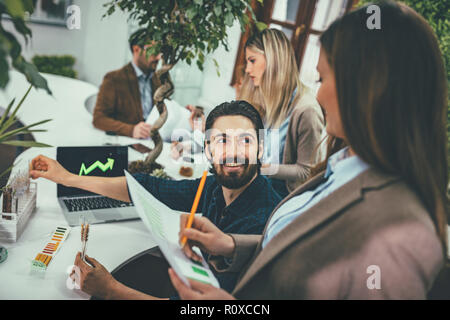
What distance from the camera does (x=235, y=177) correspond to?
1.22 meters

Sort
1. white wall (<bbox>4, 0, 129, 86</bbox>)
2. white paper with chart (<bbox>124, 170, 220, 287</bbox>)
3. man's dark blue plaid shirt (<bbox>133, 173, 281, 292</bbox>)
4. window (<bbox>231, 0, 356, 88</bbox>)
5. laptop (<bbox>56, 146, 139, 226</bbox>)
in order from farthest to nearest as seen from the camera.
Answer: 1. white wall (<bbox>4, 0, 129, 86</bbox>)
2. window (<bbox>231, 0, 356, 88</bbox>)
3. laptop (<bbox>56, 146, 139, 226</bbox>)
4. man's dark blue plaid shirt (<bbox>133, 173, 281, 292</bbox>)
5. white paper with chart (<bbox>124, 170, 220, 287</bbox>)

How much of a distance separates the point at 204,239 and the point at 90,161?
85cm

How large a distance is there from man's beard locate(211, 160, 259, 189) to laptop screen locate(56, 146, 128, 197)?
564mm

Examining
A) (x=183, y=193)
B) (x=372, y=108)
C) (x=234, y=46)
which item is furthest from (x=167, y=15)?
Answer: (x=234, y=46)

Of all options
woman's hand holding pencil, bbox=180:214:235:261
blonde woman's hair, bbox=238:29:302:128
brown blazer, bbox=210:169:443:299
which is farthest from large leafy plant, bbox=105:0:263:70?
brown blazer, bbox=210:169:443:299

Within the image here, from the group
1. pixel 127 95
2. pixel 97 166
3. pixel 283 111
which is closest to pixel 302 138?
pixel 283 111

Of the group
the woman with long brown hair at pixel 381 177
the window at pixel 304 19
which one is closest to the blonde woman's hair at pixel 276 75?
the woman with long brown hair at pixel 381 177

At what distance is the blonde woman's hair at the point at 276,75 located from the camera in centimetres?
181

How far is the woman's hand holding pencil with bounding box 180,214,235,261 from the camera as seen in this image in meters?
0.85

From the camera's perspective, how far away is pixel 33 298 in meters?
1.01

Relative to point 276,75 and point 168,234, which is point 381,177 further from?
point 276,75

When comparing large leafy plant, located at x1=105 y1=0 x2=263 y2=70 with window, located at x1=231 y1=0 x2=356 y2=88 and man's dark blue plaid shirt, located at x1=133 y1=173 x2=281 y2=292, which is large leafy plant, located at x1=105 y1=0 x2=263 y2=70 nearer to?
man's dark blue plaid shirt, located at x1=133 y1=173 x2=281 y2=292
